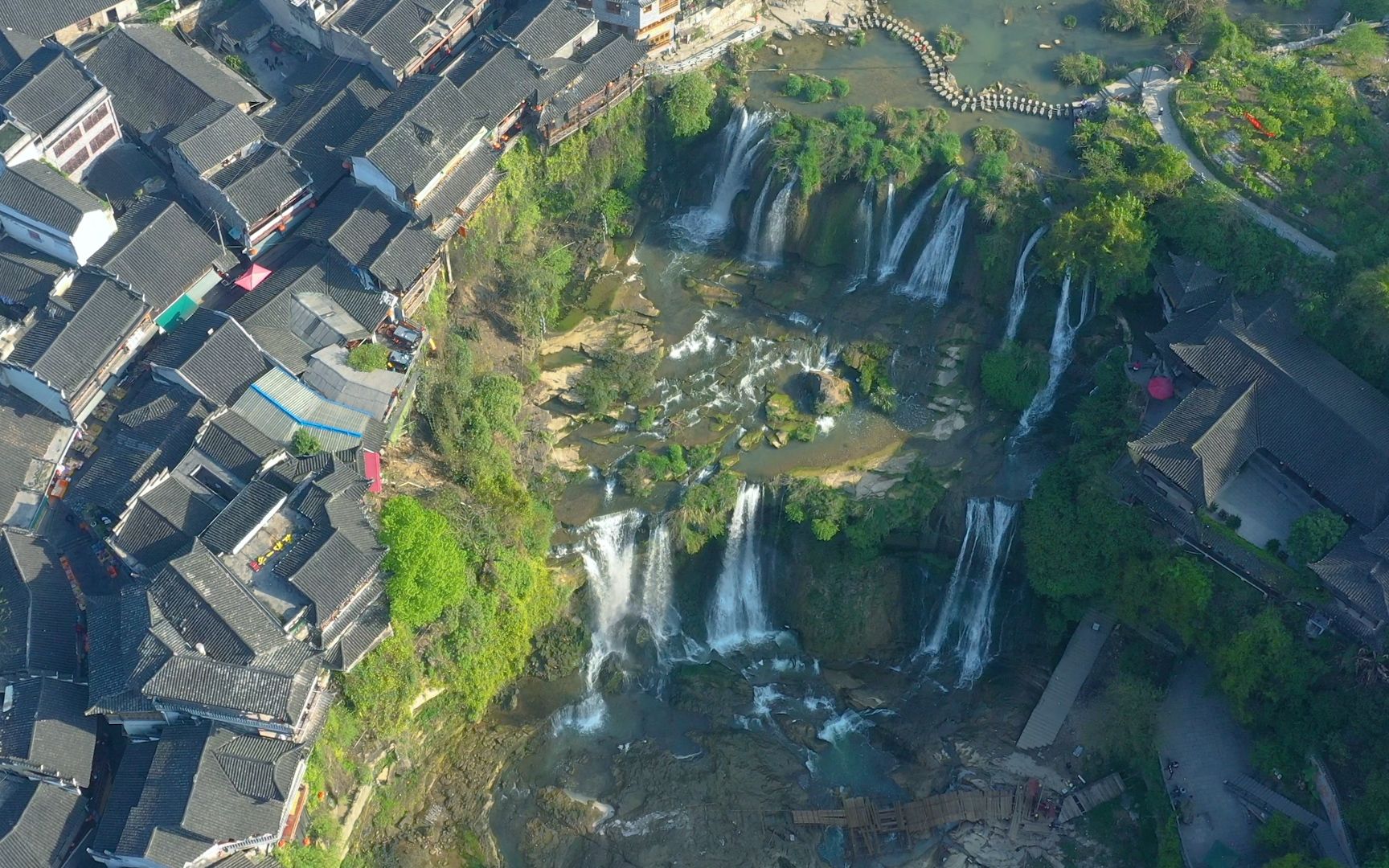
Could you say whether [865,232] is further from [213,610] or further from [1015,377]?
[213,610]

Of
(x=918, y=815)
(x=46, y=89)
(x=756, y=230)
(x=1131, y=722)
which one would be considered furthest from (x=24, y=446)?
(x=1131, y=722)

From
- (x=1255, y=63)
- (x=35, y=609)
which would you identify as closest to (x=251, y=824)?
(x=35, y=609)

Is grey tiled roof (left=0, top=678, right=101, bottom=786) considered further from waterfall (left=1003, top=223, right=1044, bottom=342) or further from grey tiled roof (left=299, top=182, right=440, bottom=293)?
waterfall (left=1003, top=223, right=1044, bottom=342)

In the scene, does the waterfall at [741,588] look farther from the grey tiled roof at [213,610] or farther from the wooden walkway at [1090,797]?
the grey tiled roof at [213,610]

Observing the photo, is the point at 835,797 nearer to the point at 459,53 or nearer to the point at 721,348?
the point at 721,348

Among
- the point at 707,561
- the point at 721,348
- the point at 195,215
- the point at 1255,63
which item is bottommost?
the point at 707,561

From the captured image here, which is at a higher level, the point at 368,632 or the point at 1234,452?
the point at 368,632
